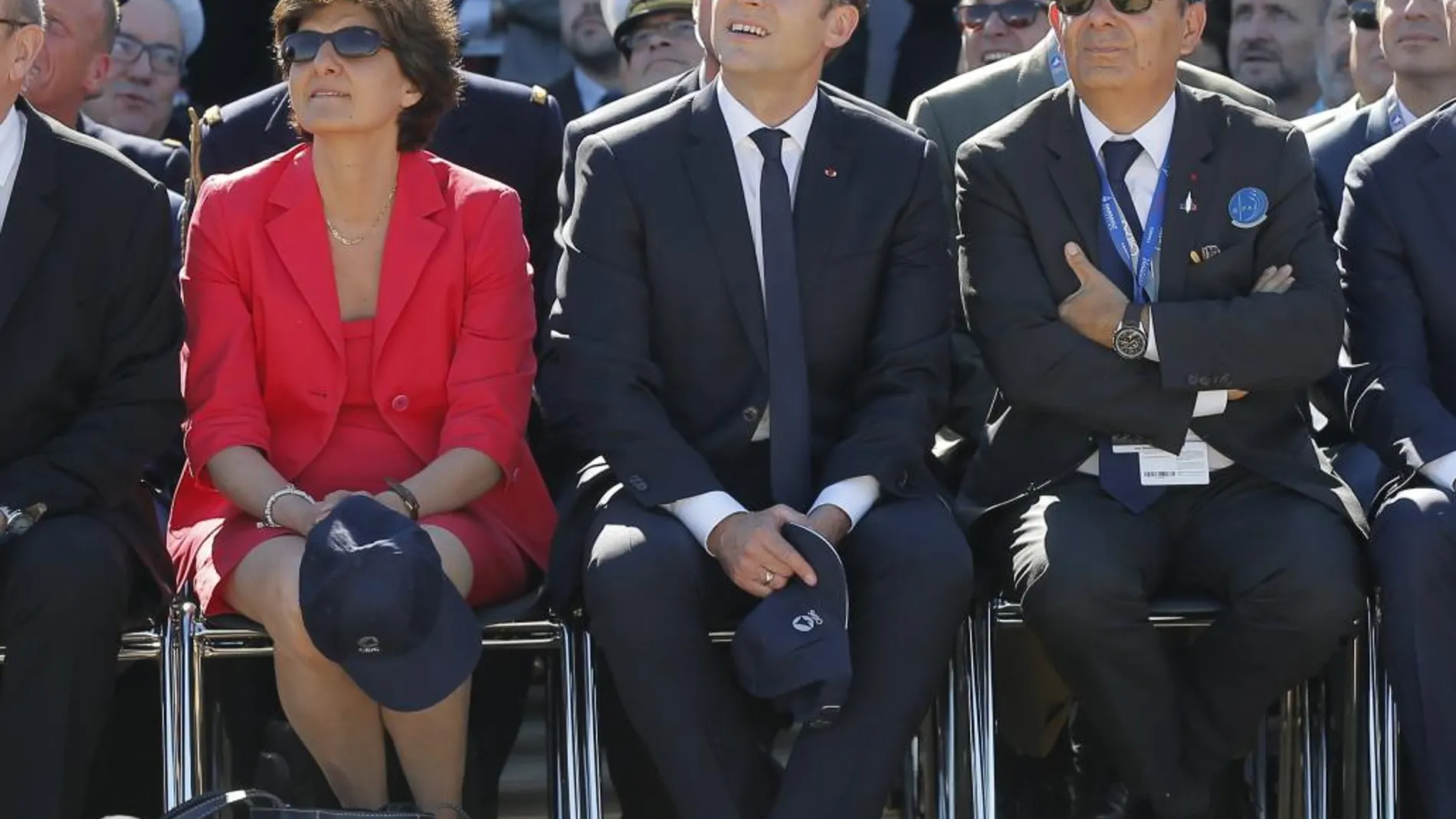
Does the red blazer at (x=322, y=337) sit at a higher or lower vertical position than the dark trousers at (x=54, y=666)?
higher

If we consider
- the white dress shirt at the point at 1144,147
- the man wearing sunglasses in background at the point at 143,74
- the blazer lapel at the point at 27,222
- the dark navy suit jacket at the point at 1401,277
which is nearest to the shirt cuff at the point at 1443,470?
the dark navy suit jacket at the point at 1401,277

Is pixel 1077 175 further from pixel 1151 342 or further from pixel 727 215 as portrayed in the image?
pixel 727 215

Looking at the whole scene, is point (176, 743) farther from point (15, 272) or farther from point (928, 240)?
point (928, 240)

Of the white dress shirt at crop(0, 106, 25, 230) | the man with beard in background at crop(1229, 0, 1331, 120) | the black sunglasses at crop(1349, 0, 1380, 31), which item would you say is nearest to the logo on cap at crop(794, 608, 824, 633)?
the white dress shirt at crop(0, 106, 25, 230)

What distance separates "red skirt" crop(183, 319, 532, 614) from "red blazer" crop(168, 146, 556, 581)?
0.10 feet

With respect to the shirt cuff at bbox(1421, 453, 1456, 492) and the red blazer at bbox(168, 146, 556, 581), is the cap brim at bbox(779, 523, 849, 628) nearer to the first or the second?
the red blazer at bbox(168, 146, 556, 581)

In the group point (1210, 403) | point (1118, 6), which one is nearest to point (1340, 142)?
point (1118, 6)

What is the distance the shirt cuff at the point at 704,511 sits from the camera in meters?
5.00

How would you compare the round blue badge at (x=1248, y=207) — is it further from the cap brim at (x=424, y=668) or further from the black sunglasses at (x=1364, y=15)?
the cap brim at (x=424, y=668)

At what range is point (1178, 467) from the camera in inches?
207

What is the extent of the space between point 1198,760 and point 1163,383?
77 centimetres

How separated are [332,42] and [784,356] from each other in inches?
45.5

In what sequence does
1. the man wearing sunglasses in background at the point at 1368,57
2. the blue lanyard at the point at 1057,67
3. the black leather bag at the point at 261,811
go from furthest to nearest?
the man wearing sunglasses in background at the point at 1368,57 < the blue lanyard at the point at 1057,67 < the black leather bag at the point at 261,811

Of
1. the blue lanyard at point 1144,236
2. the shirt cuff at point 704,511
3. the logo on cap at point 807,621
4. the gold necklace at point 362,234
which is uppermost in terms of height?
the gold necklace at point 362,234
